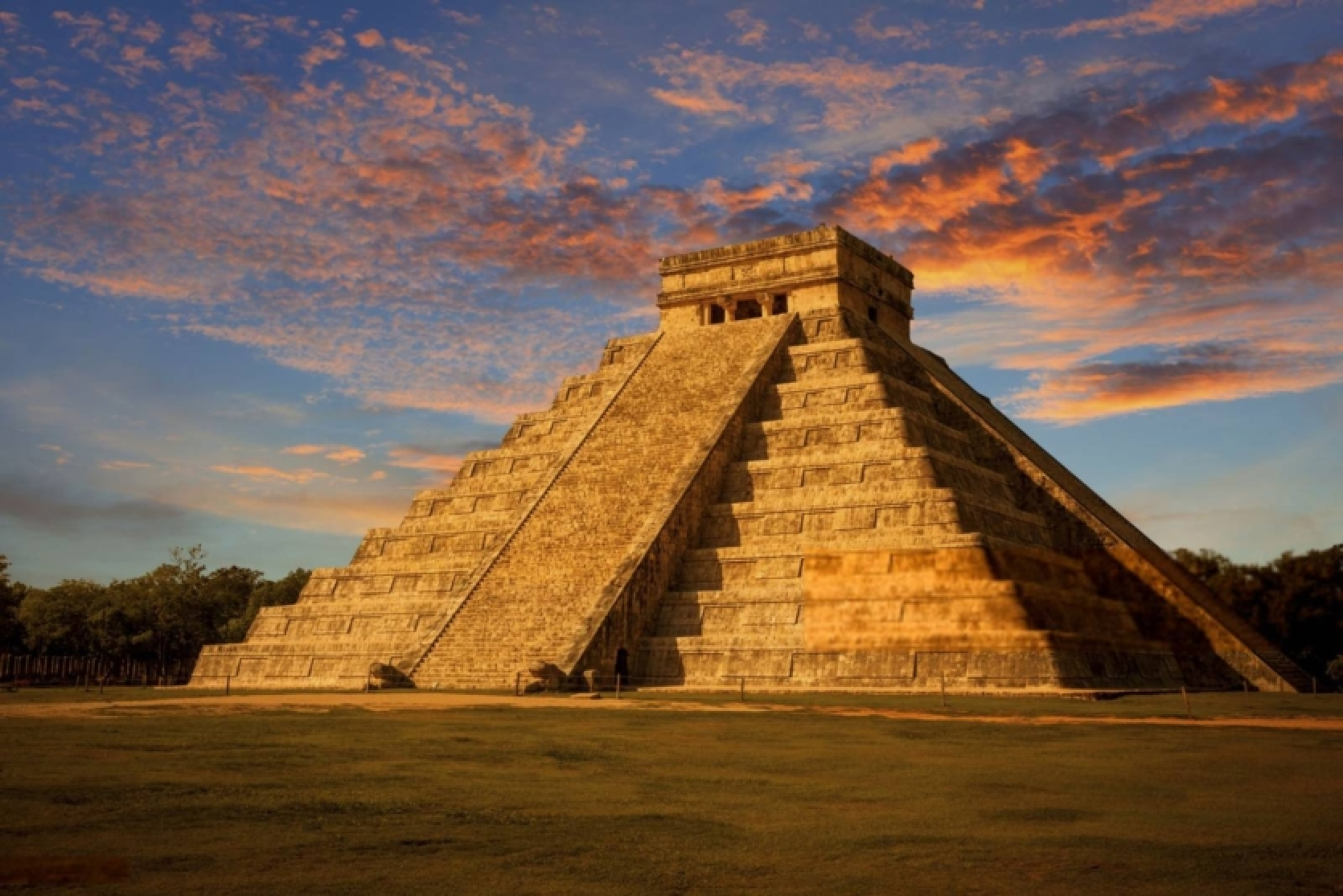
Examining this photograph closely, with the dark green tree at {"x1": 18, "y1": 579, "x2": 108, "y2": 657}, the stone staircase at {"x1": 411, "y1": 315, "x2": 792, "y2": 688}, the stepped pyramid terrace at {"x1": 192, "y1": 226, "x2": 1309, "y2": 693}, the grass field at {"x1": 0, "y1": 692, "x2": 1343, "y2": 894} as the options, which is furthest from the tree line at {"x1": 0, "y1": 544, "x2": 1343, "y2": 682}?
the grass field at {"x1": 0, "y1": 692, "x2": 1343, "y2": 894}

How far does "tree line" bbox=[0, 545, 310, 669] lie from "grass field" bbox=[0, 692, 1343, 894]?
149 feet

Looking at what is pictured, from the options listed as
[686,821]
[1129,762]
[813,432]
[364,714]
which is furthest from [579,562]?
[686,821]

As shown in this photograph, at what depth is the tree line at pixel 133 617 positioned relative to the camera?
59.1m

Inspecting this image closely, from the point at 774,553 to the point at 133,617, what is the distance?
39.3 metres

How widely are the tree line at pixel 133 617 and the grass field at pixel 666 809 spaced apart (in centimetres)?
4555

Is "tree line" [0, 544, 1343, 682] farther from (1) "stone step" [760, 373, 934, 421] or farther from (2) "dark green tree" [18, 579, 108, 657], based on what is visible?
(1) "stone step" [760, 373, 934, 421]

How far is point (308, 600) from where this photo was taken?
1478 inches

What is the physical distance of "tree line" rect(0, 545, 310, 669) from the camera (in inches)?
2327

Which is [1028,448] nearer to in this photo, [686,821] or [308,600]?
[308,600]

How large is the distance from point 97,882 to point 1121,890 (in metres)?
5.58

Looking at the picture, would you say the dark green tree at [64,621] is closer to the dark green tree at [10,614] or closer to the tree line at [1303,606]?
the dark green tree at [10,614]

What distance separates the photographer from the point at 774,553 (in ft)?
A: 102

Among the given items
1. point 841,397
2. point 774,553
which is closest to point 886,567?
point 774,553

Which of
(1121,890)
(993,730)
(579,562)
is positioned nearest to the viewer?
(1121,890)
